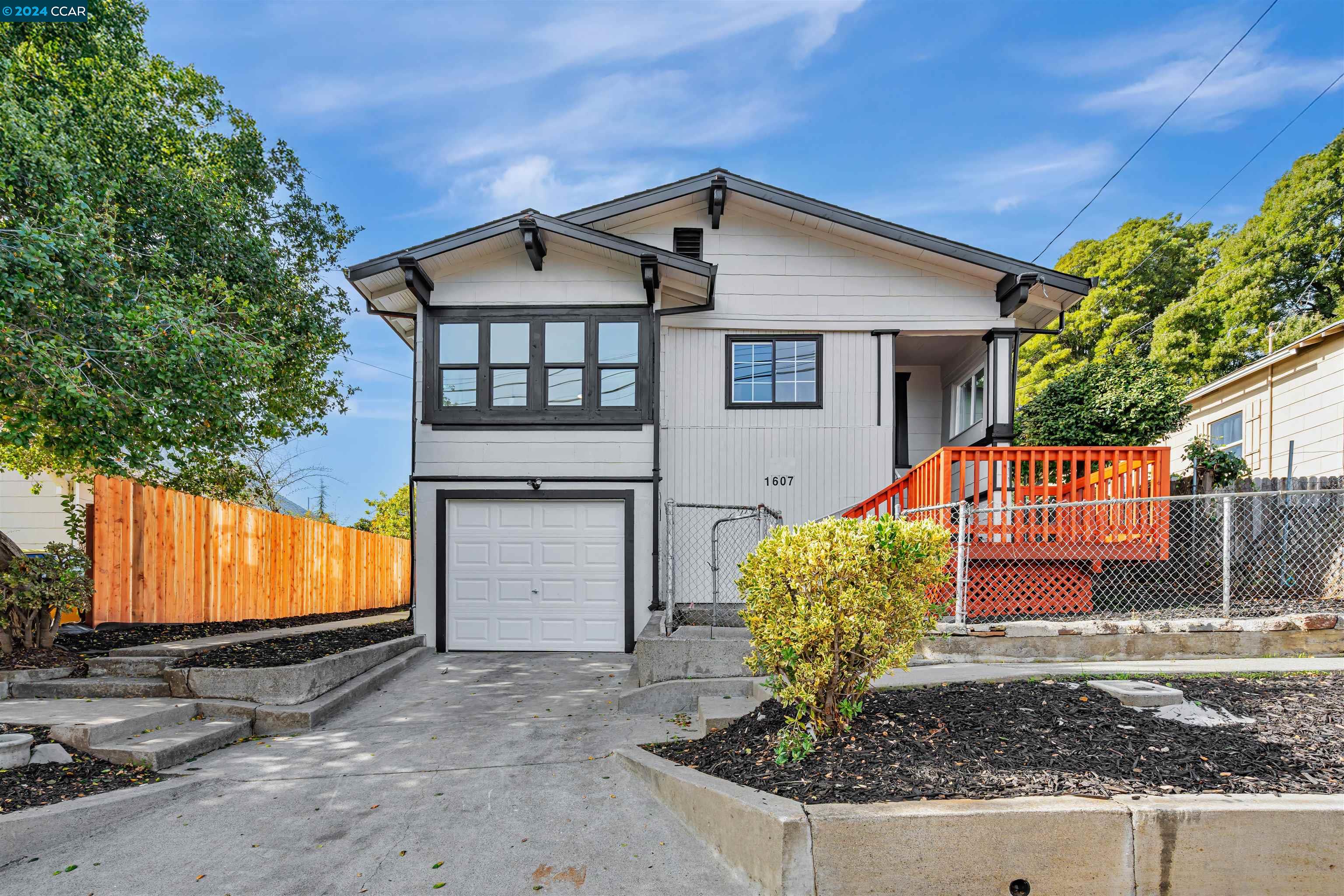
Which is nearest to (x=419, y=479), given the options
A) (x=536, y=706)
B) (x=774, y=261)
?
(x=536, y=706)

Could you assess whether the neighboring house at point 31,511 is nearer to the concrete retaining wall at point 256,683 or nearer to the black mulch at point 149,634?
the black mulch at point 149,634

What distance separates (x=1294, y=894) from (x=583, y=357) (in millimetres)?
8335

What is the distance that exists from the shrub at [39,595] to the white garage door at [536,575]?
3844 millimetres

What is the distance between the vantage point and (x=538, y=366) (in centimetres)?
979

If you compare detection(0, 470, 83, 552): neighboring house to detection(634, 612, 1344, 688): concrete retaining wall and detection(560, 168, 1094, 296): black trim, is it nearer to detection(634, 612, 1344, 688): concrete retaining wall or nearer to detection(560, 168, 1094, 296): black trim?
detection(560, 168, 1094, 296): black trim

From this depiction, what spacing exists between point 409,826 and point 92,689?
170 inches

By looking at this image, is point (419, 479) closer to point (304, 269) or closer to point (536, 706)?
point (536, 706)

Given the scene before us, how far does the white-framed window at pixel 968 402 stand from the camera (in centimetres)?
1055

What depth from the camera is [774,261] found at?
10.3 metres

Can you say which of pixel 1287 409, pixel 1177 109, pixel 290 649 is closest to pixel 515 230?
pixel 290 649

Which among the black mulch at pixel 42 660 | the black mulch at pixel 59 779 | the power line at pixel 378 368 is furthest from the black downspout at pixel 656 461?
the black mulch at pixel 42 660

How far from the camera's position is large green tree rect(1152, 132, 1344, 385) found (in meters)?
19.4

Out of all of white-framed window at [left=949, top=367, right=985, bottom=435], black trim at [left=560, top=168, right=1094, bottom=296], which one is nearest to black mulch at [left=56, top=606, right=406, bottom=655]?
black trim at [left=560, top=168, right=1094, bottom=296]

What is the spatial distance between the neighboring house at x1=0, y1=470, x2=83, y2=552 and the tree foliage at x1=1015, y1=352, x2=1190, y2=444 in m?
17.2
